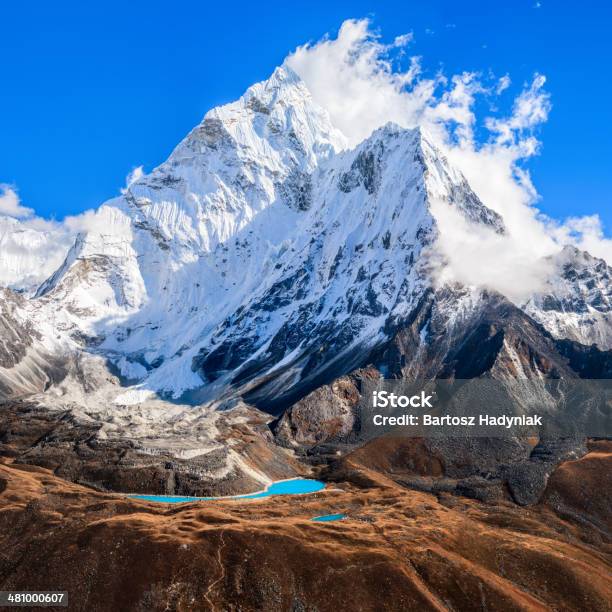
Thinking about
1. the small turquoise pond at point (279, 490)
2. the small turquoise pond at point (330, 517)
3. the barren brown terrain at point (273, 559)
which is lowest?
the barren brown terrain at point (273, 559)

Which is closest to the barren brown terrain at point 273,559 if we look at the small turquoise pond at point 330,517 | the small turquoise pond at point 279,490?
the small turquoise pond at point 330,517

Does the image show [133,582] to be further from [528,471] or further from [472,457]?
[472,457]

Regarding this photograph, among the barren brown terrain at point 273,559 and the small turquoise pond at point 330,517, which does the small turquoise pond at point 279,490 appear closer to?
the barren brown terrain at point 273,559

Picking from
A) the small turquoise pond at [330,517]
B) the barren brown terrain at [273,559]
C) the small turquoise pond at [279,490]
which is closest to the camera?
the barren brown terrain at [273,559]

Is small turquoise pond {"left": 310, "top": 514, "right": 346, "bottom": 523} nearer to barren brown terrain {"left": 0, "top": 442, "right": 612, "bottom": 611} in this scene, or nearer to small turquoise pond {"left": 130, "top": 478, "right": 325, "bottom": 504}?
barren brown terrain {"left": 0, "top": 442, "right": 612, "bottom": 611}

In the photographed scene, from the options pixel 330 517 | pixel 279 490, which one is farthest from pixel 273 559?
pixel 279 490
